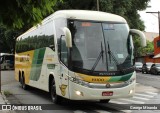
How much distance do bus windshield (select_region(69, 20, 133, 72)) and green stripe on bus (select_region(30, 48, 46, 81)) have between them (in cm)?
360

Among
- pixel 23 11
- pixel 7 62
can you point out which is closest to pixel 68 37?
pixel 23 11

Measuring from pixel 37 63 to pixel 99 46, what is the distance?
5.65 metres

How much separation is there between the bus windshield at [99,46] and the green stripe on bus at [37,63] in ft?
11.8

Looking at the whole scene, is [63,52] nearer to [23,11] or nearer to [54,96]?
[54,96]

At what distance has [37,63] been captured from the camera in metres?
17.5

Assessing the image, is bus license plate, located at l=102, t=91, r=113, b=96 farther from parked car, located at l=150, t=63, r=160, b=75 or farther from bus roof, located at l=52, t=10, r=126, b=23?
parked car, located at l=150, t=63, r=160, b=75

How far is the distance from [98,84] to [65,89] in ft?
4.03

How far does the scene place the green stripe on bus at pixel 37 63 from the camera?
1656 cm

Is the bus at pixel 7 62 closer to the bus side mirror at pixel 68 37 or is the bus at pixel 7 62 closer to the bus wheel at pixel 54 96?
the bus wheel at pixel 54 96

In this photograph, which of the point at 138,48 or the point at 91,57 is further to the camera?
the point at 138,48

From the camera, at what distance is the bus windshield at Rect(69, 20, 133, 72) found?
1225cm

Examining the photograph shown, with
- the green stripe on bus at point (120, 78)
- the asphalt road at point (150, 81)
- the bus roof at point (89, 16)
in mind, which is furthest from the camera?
the asphalt road at point (150, 81)

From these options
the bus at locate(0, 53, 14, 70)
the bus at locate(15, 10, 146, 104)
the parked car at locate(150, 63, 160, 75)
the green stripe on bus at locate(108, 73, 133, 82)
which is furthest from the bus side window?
the bus at locate(0, 53, 14, 70)

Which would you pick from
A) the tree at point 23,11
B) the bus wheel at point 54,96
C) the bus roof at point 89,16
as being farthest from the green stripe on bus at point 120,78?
the tree at point 23,11
